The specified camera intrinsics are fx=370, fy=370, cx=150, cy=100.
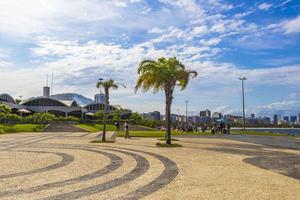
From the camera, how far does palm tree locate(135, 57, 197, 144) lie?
25922mm

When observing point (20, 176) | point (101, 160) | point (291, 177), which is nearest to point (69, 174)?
point (20, 176)

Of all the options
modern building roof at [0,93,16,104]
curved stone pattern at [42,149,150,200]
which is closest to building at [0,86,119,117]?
modern building roof at [0,93,16,104]

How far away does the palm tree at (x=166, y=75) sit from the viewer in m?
25.9

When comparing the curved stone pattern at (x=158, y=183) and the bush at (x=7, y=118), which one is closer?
the curved stone pattern at (x=158, y=183)

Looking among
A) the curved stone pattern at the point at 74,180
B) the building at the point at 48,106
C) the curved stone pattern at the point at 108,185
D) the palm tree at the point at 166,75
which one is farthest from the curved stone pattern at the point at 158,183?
the building at the point at 48,106

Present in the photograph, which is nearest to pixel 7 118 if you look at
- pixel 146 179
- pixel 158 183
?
pixel 146 179

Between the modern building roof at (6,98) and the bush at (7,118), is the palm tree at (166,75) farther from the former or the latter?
the modern building roof at (6,98)

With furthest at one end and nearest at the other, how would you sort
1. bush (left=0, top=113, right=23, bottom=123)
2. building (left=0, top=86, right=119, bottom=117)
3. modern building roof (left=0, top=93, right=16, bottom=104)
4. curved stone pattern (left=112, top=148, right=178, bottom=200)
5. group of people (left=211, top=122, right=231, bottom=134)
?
modern building roof (left=0, top=93, right=16, bottom=104)
building (left=0, top=86, right=119, bottom=117)
bush (left=0, top=113, right=23, bottom=123)
group of people (left=211, top=122, right=231, bottom=134)
curved stone pattern (left=112, top=148, right=178, bottom=200)

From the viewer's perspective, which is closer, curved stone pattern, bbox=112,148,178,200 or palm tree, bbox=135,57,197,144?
curved stone pattern, bbox=112,148,178,200

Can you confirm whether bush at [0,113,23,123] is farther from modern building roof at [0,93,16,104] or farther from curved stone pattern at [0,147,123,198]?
modern building roof at [0,93,16,104]

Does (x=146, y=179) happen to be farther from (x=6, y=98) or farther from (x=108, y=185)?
(x=6, y=98)

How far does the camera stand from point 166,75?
2594 cm

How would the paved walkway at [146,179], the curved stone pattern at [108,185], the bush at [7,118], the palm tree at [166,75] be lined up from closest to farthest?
the curved stone pattern at [108,185] → the paved walkway at [146,179] → the palm tree at [166,75] → the bush at [7,118]

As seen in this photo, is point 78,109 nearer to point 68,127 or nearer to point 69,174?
point 68,127
